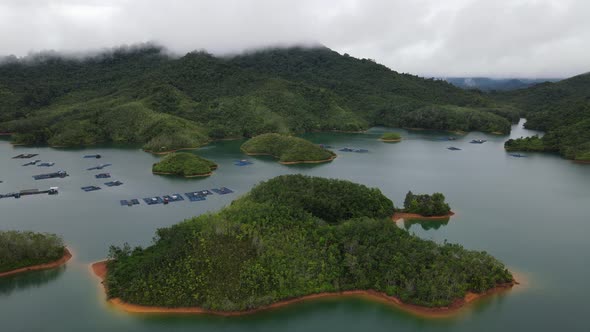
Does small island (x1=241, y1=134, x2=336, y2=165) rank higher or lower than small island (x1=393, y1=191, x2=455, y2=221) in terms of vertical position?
higher

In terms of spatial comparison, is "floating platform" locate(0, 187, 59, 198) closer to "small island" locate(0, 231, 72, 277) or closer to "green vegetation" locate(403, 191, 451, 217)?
"small island" locate(0, 231, 72, 277)

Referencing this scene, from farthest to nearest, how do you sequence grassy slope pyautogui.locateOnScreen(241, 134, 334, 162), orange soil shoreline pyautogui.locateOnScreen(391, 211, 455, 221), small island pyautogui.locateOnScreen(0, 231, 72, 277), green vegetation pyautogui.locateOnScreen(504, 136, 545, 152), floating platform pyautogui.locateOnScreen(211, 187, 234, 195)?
green vegetation pyautogui.locateOnScreen(504, 136, 545, 152) → grassy slope pyautogui.locateOnScreen(241, 134, 334, 162) → floating platform pyautogui.locateOnScreen(211, 187, 234, 195) → orange soil shoreline pyautogui.locateOnScreen(391, 211, 455, 221) → small island pyautogui.locateOnScreen(0, 231, 72, 277)

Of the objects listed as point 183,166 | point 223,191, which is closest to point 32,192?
point 183,166

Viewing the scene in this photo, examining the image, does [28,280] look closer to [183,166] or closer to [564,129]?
[183,166]

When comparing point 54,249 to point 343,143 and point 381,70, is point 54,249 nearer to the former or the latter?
point 343,143

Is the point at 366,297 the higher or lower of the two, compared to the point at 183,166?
lower

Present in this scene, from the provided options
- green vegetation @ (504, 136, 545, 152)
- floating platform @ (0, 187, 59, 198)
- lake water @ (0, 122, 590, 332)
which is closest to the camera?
lake water @ (0, 122, 590, 332)

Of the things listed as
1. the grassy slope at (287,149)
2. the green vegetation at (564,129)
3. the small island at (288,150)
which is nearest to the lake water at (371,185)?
the small island at (288,150)

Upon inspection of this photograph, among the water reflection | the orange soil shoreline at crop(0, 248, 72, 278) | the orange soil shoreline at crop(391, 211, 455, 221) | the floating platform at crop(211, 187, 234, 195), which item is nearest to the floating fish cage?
the floating platform at crop(211, 187, 234, 195)
